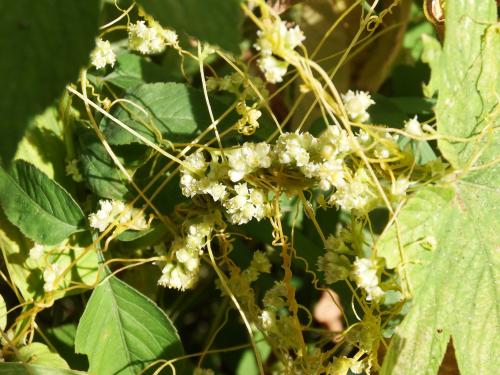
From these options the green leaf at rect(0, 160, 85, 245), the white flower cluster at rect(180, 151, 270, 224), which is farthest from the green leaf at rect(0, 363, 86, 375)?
the white flower cluster at rect(180, 151, 270, 224)

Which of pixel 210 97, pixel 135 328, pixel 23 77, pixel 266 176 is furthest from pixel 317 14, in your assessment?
pixel 23 77

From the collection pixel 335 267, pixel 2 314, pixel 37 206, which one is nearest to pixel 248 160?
pixel 335 267

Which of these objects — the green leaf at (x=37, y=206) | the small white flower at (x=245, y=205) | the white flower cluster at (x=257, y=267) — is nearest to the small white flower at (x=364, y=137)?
the small white flower at (x=245, y=205)

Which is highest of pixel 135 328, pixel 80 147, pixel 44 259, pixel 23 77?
pixel 23 77

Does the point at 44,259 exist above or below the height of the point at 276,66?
below

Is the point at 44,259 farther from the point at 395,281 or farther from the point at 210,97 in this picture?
the point at 395,281

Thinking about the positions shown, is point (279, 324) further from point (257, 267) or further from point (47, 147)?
point (47, 147)
